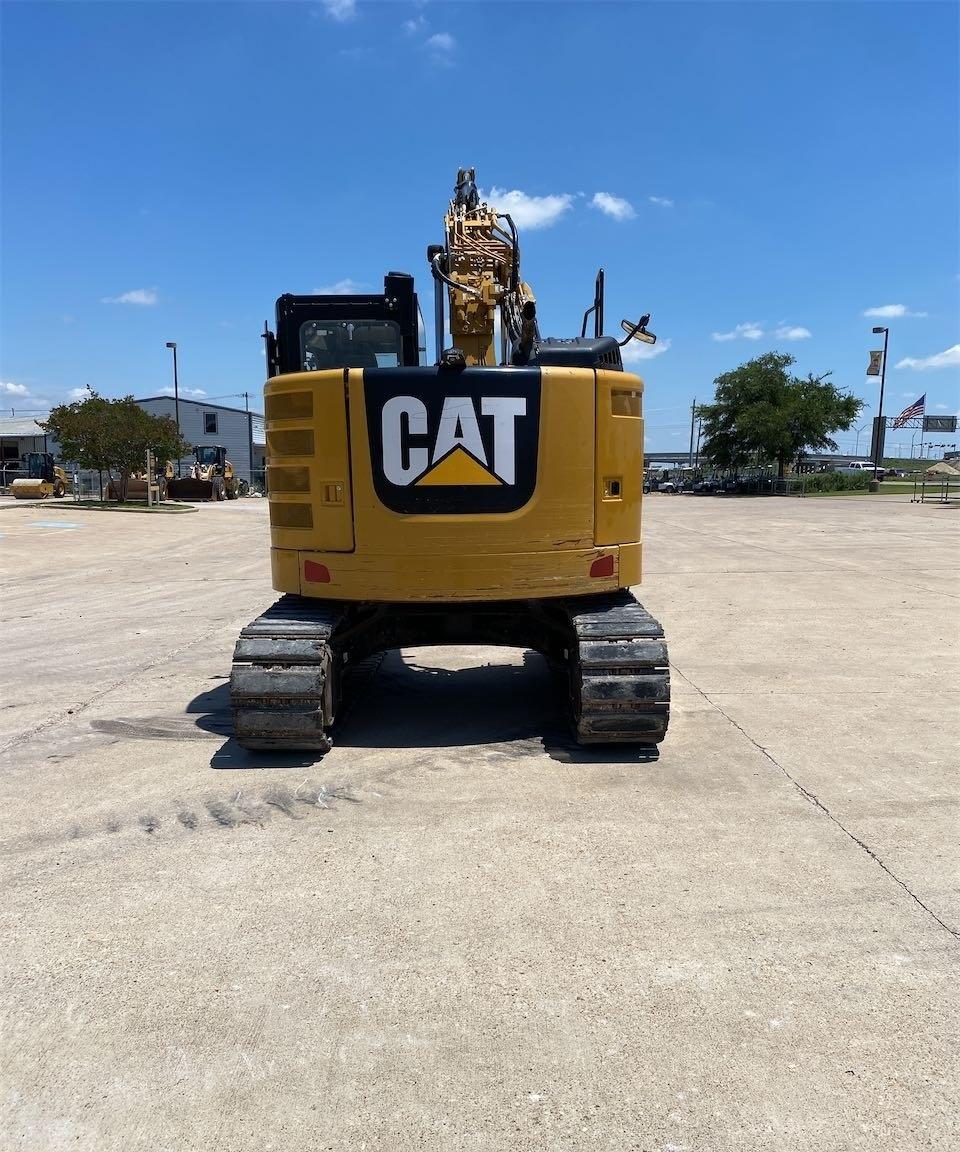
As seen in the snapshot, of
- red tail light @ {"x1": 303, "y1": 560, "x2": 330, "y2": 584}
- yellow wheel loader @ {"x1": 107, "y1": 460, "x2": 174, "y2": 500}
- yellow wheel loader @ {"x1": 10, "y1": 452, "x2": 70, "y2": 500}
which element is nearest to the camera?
red tail light @ {"x1": 303, "y1": 560, "x2": 330, "y2": 584}

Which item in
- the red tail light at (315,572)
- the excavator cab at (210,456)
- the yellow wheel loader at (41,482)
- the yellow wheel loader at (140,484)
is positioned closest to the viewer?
the red tail light at (315,572)

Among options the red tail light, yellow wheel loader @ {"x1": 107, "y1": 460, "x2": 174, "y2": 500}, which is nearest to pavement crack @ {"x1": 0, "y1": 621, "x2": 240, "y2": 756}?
the red tail light

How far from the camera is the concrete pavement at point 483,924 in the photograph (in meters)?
2.37

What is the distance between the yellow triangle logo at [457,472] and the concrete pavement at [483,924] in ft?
5.45

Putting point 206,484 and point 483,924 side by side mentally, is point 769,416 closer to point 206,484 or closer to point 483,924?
point 206,484

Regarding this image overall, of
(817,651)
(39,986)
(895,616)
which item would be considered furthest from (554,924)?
(895,616)

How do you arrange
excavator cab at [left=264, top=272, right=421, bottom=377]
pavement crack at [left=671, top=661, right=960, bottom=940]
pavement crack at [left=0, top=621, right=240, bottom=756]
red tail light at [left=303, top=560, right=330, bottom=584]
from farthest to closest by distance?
excavator cab at [left=264, top=272, right=421, bottom=377]
pavement crack at [left=0, top=621, right=240, bottom=756]
red tail light at [left=303, top=560, right=330, bottom=584]
pavement crack at [left=671, top=661, right=960, bottom=940]

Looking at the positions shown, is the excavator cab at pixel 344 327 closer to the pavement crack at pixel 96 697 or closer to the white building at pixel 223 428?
the pavement crack at pixel 96 697

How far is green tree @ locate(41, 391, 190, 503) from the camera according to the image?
3300 centimetres

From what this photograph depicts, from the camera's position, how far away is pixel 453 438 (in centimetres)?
487

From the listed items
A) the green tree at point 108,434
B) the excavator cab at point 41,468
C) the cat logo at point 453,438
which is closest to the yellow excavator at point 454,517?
the cat logo at point 453,438

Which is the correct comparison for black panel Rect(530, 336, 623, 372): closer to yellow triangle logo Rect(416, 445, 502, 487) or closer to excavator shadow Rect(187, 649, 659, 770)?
yellow triangle logo Rect(416, 445, 502, 487)

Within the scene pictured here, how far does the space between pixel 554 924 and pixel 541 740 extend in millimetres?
2229

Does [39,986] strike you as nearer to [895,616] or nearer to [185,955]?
[185,955]
